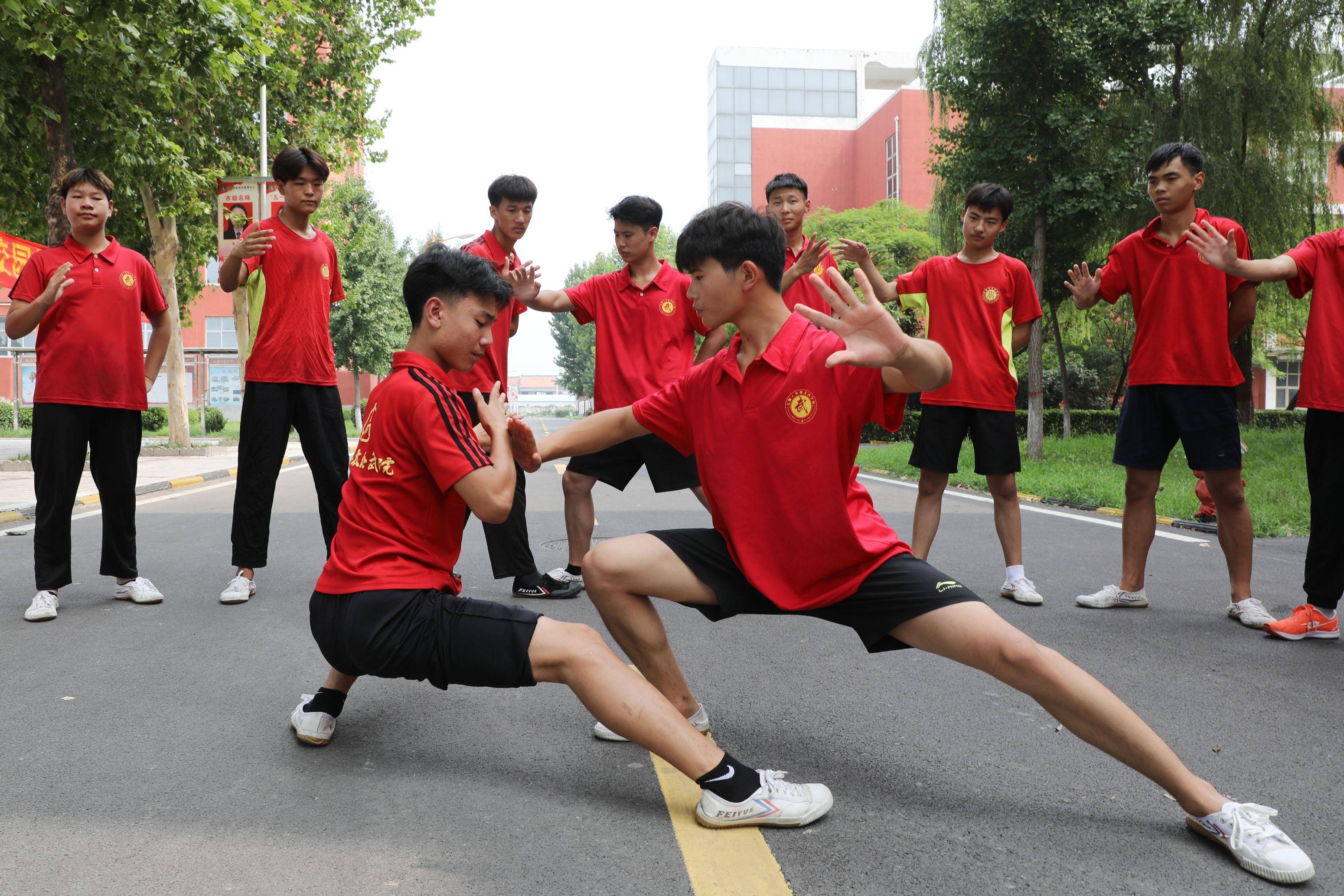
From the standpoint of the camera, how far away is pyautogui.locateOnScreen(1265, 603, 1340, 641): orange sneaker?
4.42 metres

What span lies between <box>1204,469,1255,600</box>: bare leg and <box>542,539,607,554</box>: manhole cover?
12.9ft

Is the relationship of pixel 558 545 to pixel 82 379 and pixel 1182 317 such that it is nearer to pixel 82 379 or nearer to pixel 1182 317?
pixel 82 379

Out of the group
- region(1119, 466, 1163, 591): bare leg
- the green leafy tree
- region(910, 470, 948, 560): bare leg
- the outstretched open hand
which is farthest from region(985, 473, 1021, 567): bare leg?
the green leafy tree

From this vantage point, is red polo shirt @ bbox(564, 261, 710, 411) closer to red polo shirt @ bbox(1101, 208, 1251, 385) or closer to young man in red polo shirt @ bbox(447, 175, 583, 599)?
young man in red polo shirt @ bbox(447, 175, 583, 599)

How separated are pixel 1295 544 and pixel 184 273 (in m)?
22.4

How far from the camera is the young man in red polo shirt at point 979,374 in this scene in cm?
531

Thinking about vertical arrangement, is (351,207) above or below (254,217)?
above

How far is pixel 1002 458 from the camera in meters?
5.32

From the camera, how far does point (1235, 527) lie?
190 inches

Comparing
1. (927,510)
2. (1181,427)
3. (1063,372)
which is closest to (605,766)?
(927,510)

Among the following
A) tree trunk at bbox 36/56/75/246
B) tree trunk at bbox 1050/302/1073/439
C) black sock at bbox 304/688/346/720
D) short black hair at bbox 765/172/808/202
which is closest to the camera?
black sock at bbox 304/688/346/720

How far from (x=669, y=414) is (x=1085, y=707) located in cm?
138

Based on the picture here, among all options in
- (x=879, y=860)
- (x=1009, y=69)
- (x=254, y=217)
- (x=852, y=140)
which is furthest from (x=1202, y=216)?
(x=852, y=140)

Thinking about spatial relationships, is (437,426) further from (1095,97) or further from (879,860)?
(1095,97)
